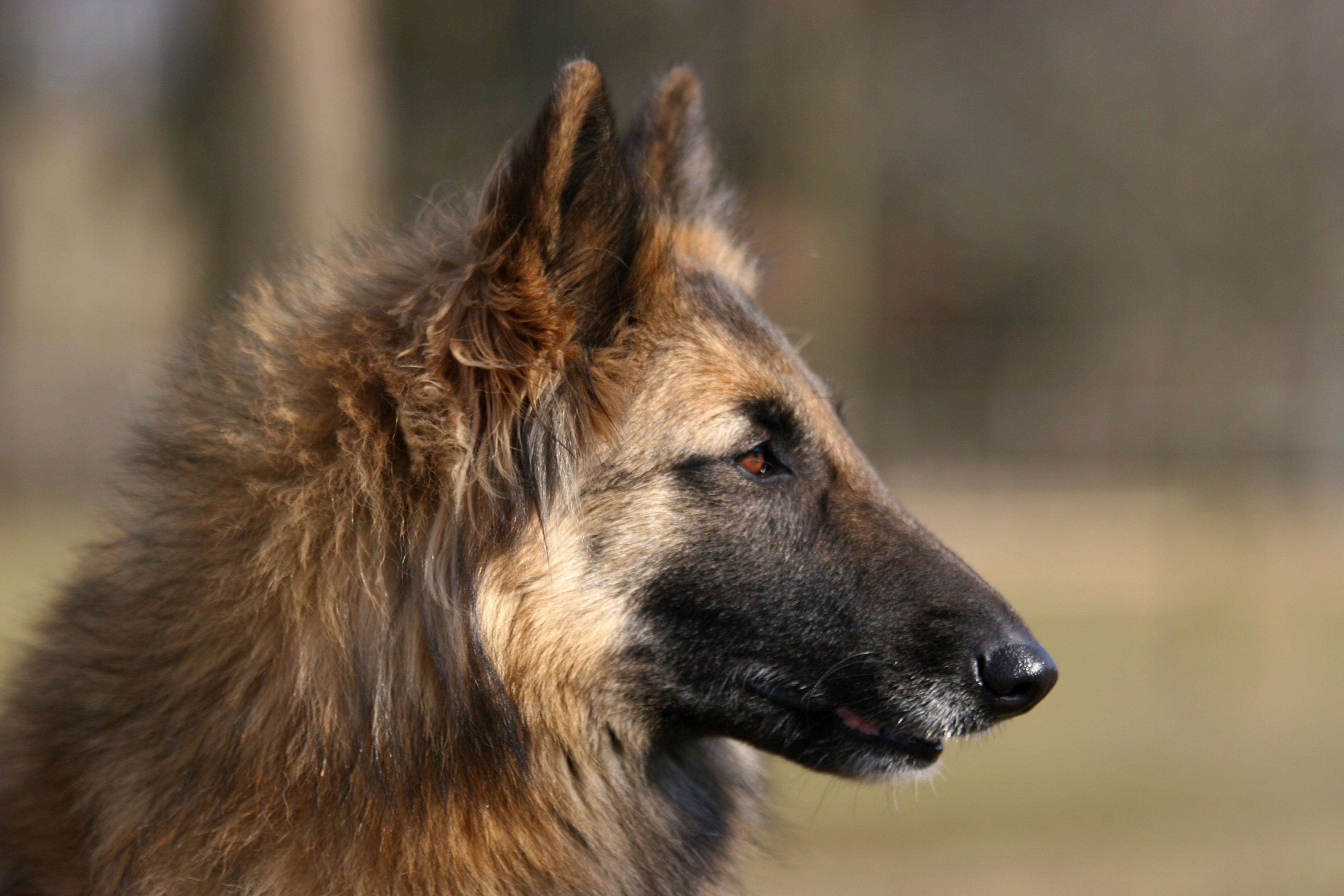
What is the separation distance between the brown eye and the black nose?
645 mm

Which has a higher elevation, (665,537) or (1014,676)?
(665,537)

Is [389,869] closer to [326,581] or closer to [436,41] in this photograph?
[326,581]

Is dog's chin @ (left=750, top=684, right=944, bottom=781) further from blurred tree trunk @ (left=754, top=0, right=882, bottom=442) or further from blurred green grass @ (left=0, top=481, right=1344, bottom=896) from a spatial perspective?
blurred tree trunk @ (left=754, top=0, right=882, bottom=442)

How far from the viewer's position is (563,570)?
2625 mm

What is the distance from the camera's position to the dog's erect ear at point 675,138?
353cm

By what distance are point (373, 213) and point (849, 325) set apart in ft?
24.1

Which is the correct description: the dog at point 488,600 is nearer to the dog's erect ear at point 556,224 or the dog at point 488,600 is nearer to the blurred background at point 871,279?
the dog's erect ear at point 556,224

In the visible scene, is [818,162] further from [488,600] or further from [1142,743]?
[488,600]

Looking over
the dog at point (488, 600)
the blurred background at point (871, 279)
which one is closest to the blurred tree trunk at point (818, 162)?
the blurred background at point (871, 279)

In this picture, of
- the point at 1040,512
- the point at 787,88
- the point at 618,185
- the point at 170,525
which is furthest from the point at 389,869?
the point at 1040,512

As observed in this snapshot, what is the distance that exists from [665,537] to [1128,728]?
8.80 meters

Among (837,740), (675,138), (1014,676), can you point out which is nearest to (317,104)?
(675,138)

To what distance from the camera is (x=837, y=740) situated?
109 inches

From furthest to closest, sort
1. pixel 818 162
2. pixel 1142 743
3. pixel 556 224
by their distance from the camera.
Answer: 1. pixel 818 162
2. pixel 1142 743
3. pixel 556 224
